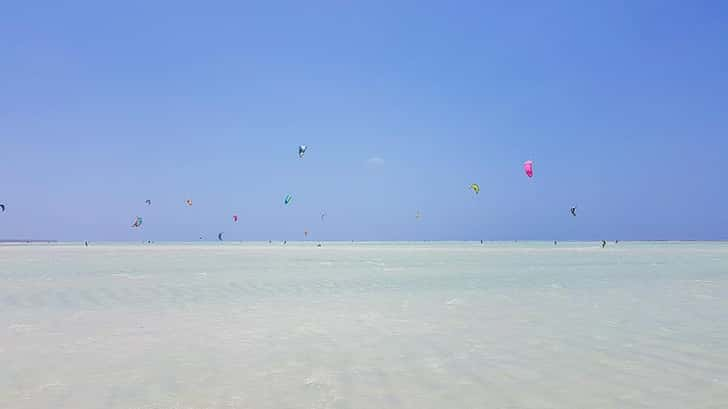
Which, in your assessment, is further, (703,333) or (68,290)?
(68,290)

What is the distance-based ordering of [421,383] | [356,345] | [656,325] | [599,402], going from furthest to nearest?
[656,325] → [356,345] → [421,383] → [599,402]

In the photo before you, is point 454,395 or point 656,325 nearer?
point 454,395

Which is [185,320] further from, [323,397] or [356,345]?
[323,397]

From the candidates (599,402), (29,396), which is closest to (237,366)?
(29,396)

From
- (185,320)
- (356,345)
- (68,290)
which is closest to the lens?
(356,345)

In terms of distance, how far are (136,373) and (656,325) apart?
9.17 m

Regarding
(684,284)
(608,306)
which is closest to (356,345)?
(608,306)

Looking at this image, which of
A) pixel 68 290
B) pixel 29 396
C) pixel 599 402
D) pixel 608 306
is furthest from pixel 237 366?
pixel 68 290

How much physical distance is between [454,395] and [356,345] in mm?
3035

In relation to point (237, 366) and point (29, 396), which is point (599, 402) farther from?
point (29, 396)

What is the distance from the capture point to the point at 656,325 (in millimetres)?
10039

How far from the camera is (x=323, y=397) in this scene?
5605 millimetres

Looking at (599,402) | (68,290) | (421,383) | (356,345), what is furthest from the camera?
(68,290)

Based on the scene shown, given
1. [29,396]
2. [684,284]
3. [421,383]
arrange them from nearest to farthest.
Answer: [29,396], [421,383], [684,284]
